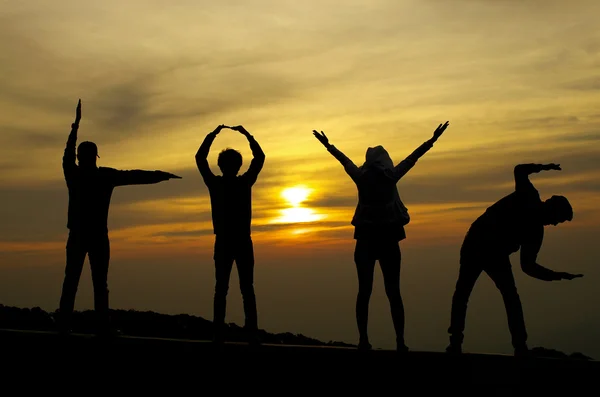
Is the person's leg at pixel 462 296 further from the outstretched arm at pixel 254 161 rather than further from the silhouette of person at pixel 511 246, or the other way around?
the outstretched arm at pixel 254 161

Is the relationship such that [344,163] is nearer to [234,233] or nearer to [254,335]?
[234,233]

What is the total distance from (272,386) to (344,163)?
3.28m

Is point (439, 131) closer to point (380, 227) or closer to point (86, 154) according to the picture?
point (380, 227)

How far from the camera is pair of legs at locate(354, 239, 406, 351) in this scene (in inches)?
429

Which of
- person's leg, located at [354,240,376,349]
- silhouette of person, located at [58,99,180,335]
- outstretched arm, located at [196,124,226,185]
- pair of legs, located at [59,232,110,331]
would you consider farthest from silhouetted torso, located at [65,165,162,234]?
person's leg, located at [354,240,376,349]

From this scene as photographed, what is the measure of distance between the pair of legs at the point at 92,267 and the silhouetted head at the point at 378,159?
3.87 metres

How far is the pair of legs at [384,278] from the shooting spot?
10.9 metres

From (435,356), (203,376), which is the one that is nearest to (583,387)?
(435,356)

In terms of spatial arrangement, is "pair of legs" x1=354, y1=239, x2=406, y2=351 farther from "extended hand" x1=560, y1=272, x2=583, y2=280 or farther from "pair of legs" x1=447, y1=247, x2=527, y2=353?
"extended hand" x1=560, y1=272, x2=583, y2=280

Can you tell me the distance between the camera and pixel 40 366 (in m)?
10.7

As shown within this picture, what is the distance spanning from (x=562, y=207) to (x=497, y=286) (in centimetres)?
136

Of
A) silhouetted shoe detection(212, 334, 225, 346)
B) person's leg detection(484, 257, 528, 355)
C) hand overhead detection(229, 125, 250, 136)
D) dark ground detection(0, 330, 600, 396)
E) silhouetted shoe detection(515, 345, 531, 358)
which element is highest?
hand overhead detection(229, 125, 250, 136)

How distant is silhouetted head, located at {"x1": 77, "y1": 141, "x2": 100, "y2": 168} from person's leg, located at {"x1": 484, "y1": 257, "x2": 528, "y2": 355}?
5.68 meters

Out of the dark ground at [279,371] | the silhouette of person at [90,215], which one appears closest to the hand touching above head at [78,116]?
the silhouette of person at [90,215]
